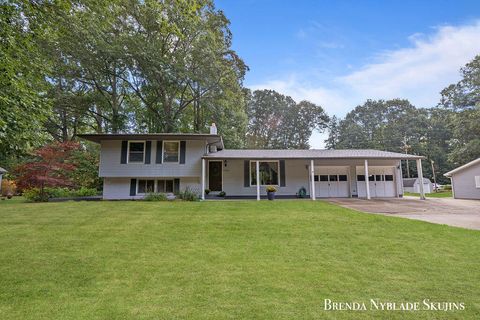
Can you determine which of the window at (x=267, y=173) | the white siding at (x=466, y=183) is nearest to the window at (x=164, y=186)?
the window at (x=267, y=173)

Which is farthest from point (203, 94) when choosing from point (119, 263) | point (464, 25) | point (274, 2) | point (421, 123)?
point (421, 123)

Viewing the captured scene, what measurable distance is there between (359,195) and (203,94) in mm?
15580

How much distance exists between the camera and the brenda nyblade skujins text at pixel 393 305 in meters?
3.05

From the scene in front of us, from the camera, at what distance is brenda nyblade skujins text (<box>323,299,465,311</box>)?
120 inches

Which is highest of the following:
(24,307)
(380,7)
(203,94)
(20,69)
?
(203,94)

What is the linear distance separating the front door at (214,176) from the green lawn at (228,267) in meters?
7.52

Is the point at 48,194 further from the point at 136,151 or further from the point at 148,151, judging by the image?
the point at 148,151

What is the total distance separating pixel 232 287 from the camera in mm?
3592

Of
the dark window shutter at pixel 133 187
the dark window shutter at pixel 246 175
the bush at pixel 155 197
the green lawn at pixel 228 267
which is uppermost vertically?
the dark window shutter at pixel 246 175

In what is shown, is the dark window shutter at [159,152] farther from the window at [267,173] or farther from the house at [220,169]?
the window at [267,173]

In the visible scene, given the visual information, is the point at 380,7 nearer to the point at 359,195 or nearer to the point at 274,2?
the point at 274,2

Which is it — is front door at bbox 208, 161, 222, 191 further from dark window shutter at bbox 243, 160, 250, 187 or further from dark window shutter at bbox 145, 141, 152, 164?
dark window shutter at bbox 145, 141, 152, 164

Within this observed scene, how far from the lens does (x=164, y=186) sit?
1468cm

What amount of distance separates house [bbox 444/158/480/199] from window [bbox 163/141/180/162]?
58.6 feet
